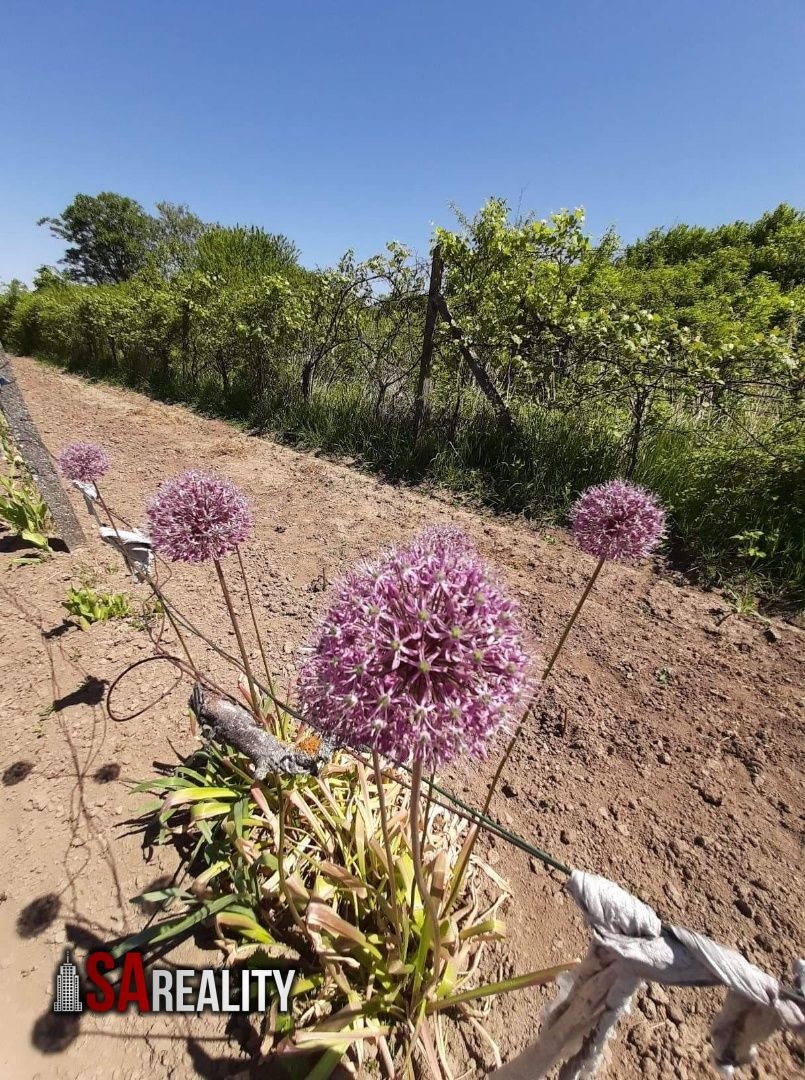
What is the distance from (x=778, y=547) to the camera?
4.58 m

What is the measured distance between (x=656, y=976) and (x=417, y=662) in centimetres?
69

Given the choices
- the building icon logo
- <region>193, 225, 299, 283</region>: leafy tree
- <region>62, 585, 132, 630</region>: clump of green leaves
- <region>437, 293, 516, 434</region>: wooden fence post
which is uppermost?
<region>193, 225, 299, 283</region>: leafy tree

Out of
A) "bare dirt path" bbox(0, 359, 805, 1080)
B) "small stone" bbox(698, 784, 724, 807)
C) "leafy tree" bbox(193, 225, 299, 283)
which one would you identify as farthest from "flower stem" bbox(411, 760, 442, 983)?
"leafy tree" bbox(193, 225, 299, 283)

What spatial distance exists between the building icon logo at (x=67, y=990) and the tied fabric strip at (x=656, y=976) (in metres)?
1.86

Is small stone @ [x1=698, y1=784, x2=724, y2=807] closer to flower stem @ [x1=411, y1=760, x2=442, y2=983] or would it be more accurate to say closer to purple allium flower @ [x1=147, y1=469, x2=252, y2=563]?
flower stem @ [x1=411, y1=760, x2=442, y2=983]

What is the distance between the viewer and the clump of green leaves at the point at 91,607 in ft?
11.7

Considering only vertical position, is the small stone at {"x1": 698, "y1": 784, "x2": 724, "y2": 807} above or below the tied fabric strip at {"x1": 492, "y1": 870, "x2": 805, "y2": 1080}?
below

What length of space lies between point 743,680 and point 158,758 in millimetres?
3949

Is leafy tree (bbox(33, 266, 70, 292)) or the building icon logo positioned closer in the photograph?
the building icon logo

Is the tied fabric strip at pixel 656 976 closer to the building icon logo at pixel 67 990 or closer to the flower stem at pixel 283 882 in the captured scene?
the flower stem at pixel 283 882

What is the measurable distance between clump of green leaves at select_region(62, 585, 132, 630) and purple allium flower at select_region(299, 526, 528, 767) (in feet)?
9.98

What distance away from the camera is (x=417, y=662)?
1.18 meters

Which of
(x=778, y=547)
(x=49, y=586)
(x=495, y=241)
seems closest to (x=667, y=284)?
(x=495, y=241)

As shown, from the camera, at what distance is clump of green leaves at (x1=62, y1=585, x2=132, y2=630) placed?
3554 mm
